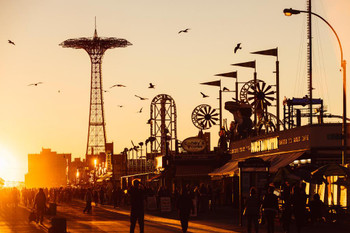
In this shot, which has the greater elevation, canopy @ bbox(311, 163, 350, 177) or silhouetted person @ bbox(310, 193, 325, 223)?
canopy @ bbox(311, 163, 350, 177)

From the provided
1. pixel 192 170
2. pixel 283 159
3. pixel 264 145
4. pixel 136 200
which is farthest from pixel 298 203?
pixel 192 170

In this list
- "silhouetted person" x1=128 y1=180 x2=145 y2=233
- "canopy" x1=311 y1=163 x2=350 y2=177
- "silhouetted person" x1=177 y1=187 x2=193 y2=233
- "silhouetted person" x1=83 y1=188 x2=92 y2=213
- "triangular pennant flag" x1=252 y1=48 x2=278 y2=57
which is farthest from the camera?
"triangular pennant flag" x1=252 y1=48 x2=278 y2=57

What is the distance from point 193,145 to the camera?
83875mm

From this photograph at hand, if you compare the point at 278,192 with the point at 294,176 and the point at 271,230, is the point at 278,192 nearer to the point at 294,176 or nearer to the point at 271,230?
the point at 294,176

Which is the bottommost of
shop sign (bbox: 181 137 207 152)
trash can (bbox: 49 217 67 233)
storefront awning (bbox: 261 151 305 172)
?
trash can (bbox: 49 217 67 233)

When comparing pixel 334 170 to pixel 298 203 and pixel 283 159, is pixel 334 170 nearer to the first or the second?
pixel 298 203

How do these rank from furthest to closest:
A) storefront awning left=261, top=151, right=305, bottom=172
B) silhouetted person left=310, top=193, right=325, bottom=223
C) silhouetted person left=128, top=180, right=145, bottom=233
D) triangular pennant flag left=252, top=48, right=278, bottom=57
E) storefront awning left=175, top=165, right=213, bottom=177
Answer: storefront awning left=175, top=165, right=213, bottom=177 < triangular pennant flag left=252, top=48, right=278, bottom=57 < storefront awning left=261, top=151, right=305, bottom=172 < silhouetted person left=310, top=193, right=325, bottom=223 < silhouetted person left=128, top=180, right=145, bottom=233

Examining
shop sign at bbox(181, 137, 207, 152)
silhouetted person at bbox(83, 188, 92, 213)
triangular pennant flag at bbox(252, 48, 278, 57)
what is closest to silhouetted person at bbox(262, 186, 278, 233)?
silhouetted person at bbox(83, 188, 92, 213)

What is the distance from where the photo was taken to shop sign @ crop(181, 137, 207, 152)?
83438 mm

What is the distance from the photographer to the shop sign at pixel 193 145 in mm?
83438

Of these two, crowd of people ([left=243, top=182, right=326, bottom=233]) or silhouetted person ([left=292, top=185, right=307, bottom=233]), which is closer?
crowd of people ([left=243, top=182, right=326, bottom=233])

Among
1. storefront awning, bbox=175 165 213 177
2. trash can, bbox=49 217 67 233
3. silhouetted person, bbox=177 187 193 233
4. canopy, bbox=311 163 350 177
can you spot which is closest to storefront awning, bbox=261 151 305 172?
canopy, bbox=311 163 350 177

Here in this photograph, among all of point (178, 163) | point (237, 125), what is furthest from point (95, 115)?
point (237, 125)

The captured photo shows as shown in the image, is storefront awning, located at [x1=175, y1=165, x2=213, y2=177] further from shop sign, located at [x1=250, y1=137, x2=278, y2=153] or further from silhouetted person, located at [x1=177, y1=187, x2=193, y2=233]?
silhouetted person, located at [x1=177, y1=187, x2=193, y2=233]
